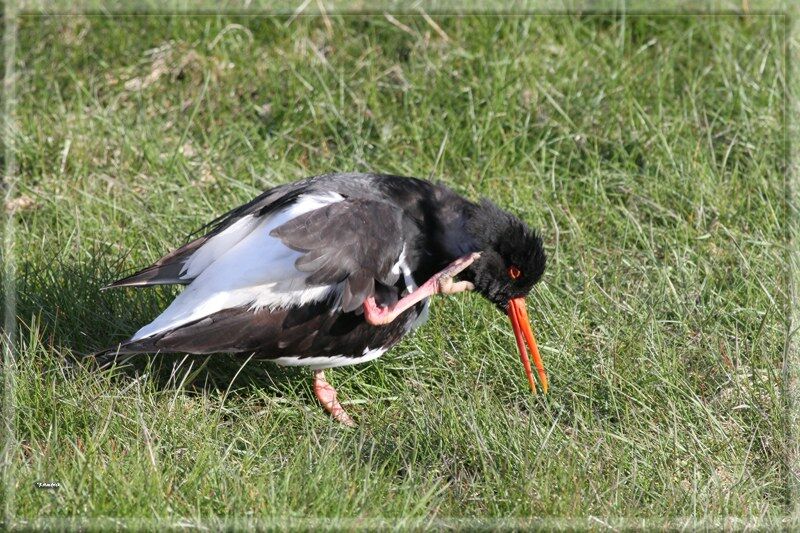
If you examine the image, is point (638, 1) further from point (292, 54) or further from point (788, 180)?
point (292, 54)

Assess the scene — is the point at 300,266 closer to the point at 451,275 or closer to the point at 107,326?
the point at 451,275

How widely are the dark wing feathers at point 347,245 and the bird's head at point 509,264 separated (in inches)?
14.4

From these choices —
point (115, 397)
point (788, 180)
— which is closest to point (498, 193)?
point (788, 180)

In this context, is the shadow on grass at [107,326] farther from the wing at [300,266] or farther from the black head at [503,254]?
the black head at [503,254]

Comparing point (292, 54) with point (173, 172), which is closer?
point (173, 172)

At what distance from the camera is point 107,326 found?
4465mm

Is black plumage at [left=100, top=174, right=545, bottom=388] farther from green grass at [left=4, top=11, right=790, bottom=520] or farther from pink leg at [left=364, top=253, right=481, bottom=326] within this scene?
green grass at [left=4, top=11, right=790, bottom=520]

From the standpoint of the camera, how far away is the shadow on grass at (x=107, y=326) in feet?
13.8

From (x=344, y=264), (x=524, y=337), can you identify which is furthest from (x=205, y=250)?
(x=524, y=337)

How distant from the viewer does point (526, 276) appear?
4145mm

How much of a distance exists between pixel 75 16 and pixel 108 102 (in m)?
0.61

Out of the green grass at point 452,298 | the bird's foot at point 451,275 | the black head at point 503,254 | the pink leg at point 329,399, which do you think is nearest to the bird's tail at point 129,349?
the green grass at point 452,298

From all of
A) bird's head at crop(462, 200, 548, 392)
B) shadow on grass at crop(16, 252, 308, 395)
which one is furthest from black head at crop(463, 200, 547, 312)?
shadow on grass at crop(16, 252, 308, 395)

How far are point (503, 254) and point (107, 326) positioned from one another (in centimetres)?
173
